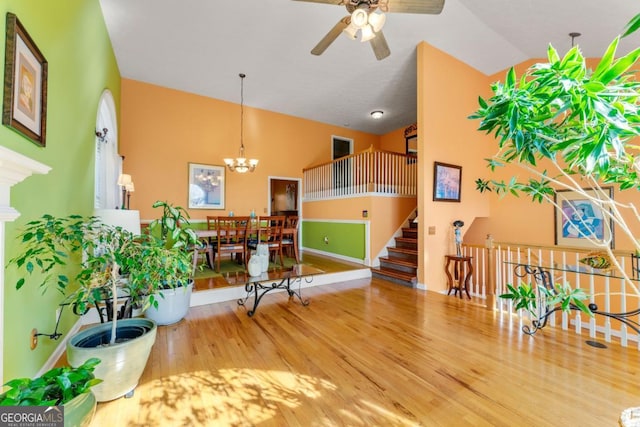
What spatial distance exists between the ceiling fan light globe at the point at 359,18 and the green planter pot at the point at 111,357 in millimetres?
2959

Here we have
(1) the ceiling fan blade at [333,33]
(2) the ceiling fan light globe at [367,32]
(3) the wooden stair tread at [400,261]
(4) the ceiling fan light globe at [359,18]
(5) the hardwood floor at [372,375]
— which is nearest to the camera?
(5) the hardwood floor at [372,375]

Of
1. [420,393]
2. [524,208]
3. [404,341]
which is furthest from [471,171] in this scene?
[420,393]

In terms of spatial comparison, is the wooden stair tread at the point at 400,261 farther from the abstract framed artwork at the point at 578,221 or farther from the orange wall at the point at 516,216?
the abstract framed artwork at the point at 578,221

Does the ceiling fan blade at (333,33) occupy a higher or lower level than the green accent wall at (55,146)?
higher

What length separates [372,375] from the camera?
6.40 ft

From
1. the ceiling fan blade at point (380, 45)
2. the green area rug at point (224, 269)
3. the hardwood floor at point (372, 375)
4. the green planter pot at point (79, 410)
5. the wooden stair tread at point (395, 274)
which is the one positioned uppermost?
the ceiling fan blade at point (380, 45)

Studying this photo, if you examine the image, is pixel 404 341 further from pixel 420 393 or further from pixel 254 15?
pixel 254 15

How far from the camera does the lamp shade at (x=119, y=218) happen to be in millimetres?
2152

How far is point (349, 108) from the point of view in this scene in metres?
6.65

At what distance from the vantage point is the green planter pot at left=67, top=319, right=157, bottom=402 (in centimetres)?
151

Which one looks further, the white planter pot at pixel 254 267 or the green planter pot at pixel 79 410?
the white planter pot at pixel 254 267

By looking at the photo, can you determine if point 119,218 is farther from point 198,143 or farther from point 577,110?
point 198,143

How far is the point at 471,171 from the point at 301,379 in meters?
4.85

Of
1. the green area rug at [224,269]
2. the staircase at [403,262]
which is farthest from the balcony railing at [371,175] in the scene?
the green area rug at [224,269]
